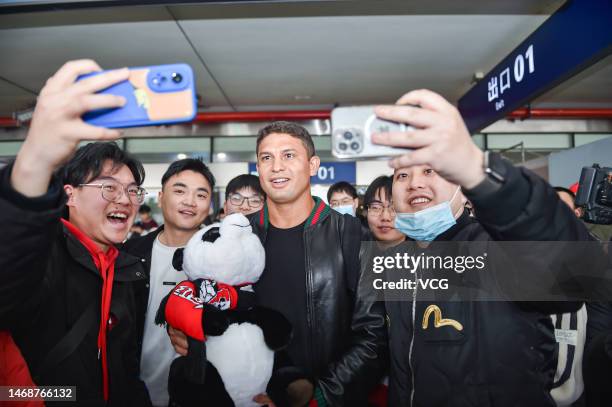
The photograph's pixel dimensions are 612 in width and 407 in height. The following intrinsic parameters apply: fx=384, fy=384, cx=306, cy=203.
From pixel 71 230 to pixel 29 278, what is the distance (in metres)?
0.58

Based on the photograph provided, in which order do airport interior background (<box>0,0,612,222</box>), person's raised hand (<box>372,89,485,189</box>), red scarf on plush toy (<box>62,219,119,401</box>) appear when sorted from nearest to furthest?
person's raised hand (<box>372,89,485,189</box>) → red scarf on plush toy (<box>62,219,119,401</box>) → airport interior background (<box>0,0,612,222</box>)

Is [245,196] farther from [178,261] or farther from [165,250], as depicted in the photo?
[178,261]

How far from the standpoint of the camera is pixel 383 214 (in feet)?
9.76

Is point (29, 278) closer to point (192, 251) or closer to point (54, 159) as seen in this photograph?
point (54, 159)

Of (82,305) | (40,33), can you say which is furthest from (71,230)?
(40,33)

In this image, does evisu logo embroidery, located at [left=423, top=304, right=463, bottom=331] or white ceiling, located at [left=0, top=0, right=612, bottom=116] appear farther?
white ceiling, located at [left=0, top=0, right=612, bottom=116]

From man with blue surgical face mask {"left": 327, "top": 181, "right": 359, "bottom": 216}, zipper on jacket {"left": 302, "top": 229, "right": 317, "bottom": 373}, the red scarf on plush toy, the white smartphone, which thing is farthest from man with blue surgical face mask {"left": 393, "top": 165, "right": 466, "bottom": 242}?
man with blue surgical face mask {"left": 327, "top": 181, "right": 359, "bottom": 216}

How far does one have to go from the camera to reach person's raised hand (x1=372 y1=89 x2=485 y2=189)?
2.52 feet

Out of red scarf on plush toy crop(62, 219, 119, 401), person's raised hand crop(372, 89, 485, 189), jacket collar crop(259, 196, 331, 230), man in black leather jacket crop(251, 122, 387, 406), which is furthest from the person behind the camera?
jacket collar crop(259, 196, 331, 230)

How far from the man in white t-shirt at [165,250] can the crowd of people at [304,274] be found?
12 mm

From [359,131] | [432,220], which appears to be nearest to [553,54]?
[432,220]

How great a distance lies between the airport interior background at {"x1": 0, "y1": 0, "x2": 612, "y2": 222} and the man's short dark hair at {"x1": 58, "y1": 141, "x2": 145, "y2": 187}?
150 centimetres

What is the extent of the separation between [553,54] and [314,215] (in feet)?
7.90

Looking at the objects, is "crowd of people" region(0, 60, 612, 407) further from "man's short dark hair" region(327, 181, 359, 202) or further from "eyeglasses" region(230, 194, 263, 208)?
"man's short dark hair" region(327, 181, 359, 202)
